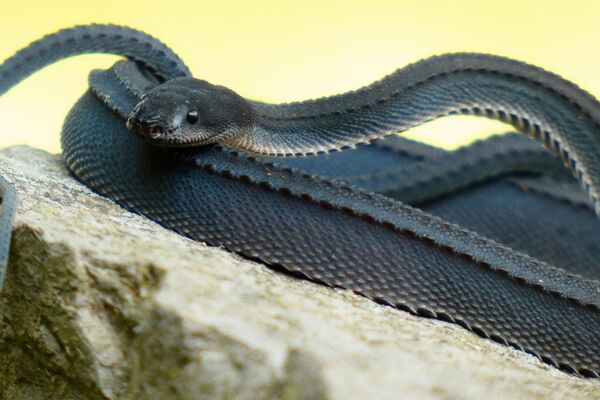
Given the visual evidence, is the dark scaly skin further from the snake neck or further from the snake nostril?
the snake nostril

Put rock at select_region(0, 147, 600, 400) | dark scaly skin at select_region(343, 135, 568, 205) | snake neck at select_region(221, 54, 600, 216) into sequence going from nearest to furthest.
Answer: rock at select_region(0, 147, 600, 400)
snake neck at select_region(221, 54, 600, 216)
dark scaly skin at select_region(343, 135, 568, 205)

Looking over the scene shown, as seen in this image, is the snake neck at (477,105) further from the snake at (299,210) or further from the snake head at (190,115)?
the snake head at (190,115)

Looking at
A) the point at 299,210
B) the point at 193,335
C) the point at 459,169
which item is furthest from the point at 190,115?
the point at 459,169

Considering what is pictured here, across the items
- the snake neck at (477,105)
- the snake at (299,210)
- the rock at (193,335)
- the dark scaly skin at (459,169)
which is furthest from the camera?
the dark scaly skin at (459,169)

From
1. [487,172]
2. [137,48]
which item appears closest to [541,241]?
[487,172]

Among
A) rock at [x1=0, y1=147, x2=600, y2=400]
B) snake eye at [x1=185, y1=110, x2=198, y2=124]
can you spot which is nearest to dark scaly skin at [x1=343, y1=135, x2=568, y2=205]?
snake eye at [x1=185, y1=110, x2=198, y2=124]

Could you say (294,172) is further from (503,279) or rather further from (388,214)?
(503,279)

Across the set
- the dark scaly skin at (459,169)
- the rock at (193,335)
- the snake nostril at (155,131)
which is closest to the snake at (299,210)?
the snake nostril at (155,131)
